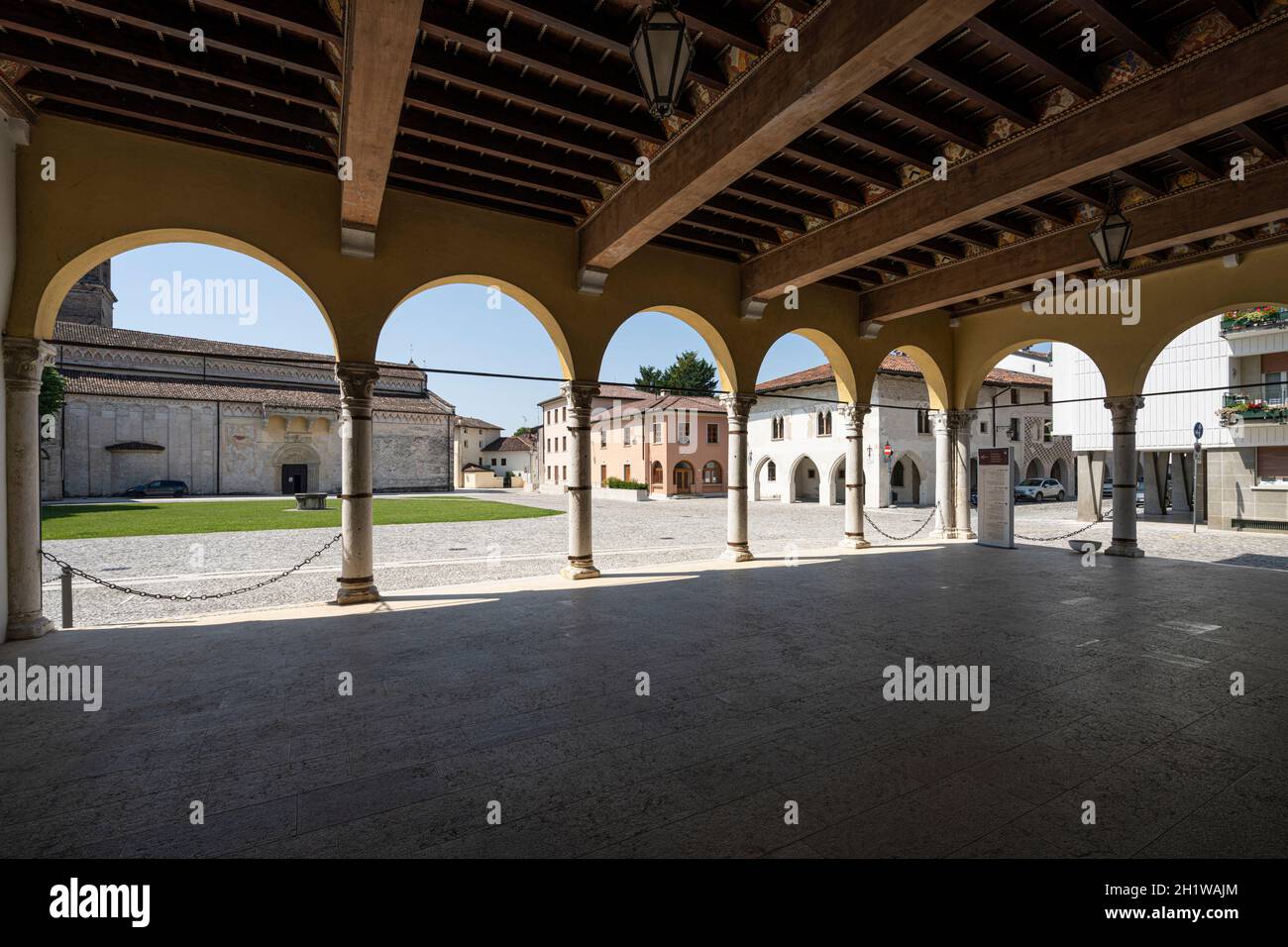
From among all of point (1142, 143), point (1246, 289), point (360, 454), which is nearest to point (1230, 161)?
point (1142, 143)

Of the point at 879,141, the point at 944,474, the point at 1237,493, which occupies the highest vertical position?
the point at 879,141

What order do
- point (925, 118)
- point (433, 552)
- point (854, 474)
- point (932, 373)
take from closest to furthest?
point (925, 118)
point (854, 474)
point (932, 373)
point (433, 552)

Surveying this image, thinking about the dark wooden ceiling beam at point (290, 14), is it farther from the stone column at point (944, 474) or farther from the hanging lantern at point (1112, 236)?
the stone column at point (944, 474)

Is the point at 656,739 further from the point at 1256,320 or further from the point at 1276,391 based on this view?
the point at 1276,391

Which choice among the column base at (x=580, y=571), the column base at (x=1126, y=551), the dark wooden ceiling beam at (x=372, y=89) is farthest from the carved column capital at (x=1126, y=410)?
the dark wooden ceiling beam at (x=372, y=89)

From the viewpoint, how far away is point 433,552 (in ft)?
42.8

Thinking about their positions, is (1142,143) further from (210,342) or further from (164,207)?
(210,342)

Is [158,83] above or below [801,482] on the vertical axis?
above

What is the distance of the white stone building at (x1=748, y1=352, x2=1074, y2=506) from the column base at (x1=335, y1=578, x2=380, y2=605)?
2019 cm

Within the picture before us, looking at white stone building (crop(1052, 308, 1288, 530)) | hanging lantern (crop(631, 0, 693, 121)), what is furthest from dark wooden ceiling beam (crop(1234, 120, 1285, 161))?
white stone building (crop(1052, 308, 1288, 530))

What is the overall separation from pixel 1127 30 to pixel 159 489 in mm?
45912

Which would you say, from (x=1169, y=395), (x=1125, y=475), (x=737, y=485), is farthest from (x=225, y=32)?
(x=1169, y=395)

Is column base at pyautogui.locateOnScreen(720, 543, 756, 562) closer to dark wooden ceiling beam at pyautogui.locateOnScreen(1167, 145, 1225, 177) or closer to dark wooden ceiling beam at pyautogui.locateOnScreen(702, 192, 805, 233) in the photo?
dark wooden ceiling beam at pyautogui.locateOnScreen(702, 192, 805, 233)

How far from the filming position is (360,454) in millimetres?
7086
